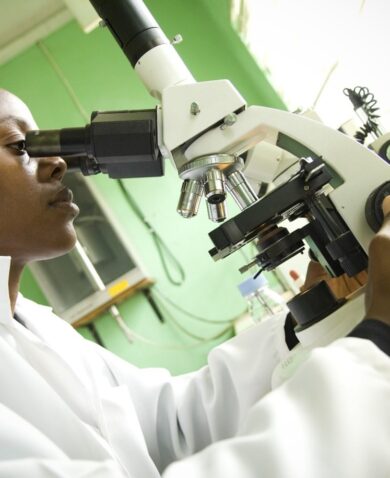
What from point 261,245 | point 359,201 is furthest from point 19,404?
point 359,201

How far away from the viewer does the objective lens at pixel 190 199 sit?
676 mm

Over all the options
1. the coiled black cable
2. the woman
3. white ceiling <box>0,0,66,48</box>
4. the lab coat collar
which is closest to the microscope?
the woman

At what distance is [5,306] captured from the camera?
0.82m

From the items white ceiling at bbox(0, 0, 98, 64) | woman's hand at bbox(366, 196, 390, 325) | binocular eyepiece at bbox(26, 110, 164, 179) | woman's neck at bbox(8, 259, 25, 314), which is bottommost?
woman's hand at bbox(366, 196, 390, 325)

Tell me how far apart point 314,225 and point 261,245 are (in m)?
0.09

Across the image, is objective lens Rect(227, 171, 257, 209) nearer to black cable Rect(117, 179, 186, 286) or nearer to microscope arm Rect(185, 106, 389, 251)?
microscope arm Rect(185, 106, 389, 251)

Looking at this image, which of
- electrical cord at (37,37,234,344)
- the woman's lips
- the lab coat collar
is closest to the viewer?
the lab coat collar

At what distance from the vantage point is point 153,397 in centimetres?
97

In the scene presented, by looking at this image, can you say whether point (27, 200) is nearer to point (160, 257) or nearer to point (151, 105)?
point (160, 257)

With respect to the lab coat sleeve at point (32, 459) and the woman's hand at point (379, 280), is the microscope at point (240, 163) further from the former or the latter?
the lab coat sleeve at point (32, 459)

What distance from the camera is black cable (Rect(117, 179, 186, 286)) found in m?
2.04

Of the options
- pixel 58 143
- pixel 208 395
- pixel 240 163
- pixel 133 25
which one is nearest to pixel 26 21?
pixel 133 25

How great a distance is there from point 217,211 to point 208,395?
48 centimetres

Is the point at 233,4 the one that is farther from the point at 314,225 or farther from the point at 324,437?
the point at 324,437
